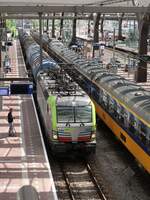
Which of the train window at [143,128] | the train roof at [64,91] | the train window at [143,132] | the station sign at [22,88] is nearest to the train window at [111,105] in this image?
the train roof at [64,91]

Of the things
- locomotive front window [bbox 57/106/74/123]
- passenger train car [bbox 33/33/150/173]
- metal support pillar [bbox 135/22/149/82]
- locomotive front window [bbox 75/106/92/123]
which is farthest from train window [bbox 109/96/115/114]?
metal support pillar [bbox 135/22/149/82]

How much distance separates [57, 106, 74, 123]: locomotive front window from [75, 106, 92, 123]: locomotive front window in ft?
0.72

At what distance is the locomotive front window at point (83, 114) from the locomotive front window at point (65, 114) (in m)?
0.22

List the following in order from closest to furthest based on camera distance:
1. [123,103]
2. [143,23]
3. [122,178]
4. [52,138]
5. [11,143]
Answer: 1. [122,178]
2. [52,138]
3. [123,103]
4. [11,143]
5. [143,23]

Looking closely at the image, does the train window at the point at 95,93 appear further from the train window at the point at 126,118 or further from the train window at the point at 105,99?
the train window at the point at 126,118

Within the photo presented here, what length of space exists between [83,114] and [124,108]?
199 cm

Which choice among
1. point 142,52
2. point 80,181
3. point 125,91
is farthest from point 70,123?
point 142,52

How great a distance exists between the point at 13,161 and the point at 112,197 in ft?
17.1

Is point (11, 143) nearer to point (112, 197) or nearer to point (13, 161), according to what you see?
point (13, 161)

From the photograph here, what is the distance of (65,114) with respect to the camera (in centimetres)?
1908

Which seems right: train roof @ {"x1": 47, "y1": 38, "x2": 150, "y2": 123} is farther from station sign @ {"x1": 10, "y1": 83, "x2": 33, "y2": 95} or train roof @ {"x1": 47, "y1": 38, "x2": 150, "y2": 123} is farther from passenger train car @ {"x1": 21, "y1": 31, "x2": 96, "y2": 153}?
station sign @ {"x1": 10, "y1": 83, "x2": 33, "y2": 95}

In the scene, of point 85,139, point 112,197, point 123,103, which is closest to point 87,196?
point 112,197

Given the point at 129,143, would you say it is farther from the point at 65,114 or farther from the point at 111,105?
the point at 111,105

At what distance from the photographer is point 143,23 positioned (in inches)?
1679
